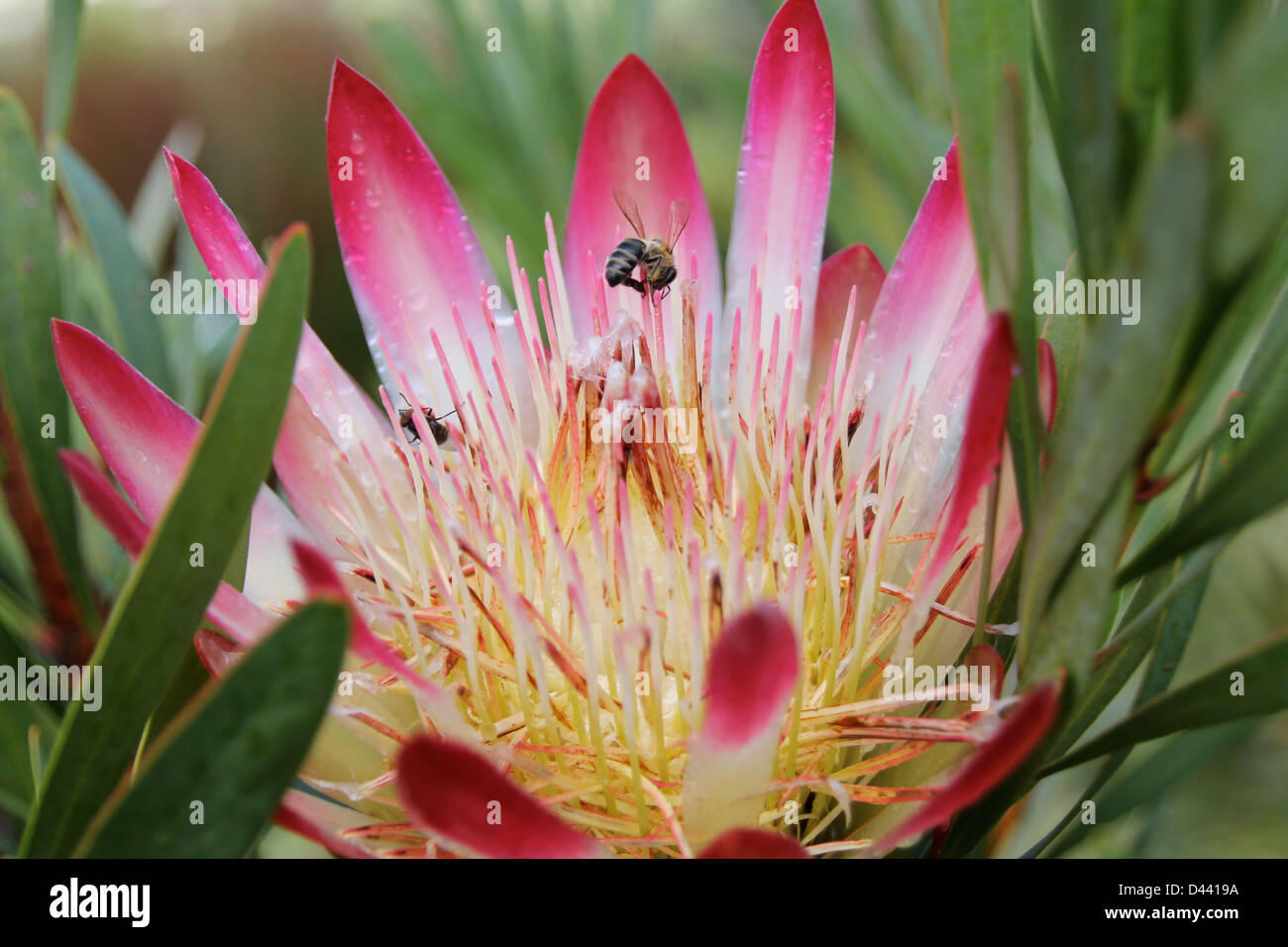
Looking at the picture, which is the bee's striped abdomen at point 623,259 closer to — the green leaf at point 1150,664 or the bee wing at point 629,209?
the bee wing at point 629,209

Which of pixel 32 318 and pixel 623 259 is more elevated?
pixel 623 259

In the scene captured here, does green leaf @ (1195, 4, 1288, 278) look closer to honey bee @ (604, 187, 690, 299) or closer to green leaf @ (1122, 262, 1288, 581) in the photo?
green leaf @ (1122, 262, 1288, 581)

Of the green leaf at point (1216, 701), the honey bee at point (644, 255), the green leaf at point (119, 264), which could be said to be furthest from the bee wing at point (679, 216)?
the green leaf at point (1216, 701)

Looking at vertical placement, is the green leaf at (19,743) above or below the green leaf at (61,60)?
below

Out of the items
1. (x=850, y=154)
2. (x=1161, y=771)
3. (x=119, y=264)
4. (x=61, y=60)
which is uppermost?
(x=850, y=154)

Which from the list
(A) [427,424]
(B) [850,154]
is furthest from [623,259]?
(B) [850,154]

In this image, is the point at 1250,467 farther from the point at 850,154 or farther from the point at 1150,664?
the point at 850,154

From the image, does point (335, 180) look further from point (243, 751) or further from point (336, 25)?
point (336, 25)

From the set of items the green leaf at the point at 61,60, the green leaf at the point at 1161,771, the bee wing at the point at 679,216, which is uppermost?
the green leaf at the point at 61,60
